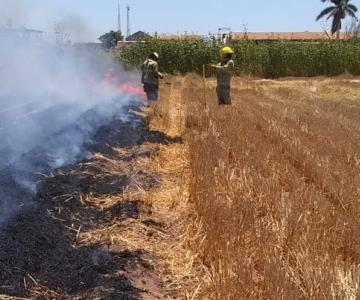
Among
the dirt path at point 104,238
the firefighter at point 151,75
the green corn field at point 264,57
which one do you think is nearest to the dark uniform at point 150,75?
the firefighter at point 151,75

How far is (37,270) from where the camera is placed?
4.50 m

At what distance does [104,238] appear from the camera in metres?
5.41

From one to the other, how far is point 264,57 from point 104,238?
32156mm

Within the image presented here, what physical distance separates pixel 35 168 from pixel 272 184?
3185 mm

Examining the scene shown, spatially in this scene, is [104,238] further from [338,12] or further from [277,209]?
[338,12]

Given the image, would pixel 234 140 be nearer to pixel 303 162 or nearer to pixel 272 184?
pixel 303 162

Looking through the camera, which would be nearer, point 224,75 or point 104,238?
point 104,238

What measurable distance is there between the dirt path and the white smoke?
0.47 m

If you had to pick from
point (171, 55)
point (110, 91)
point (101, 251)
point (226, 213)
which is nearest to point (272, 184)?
point (226, 213)

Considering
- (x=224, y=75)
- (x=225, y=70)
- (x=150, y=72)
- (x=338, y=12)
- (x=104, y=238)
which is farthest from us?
(x=338, y=12)

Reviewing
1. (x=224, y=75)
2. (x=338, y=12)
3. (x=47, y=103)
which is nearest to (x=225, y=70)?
(x=224, y=75)

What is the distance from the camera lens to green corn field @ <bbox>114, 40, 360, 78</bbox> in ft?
117

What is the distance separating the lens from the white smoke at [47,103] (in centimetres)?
845

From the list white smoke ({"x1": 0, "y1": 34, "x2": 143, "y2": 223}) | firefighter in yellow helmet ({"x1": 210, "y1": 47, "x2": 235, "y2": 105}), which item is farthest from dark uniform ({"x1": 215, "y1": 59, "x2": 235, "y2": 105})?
white smoke ({"x1": 0, "y1": 34, "x2": 143, "y2": 223})
